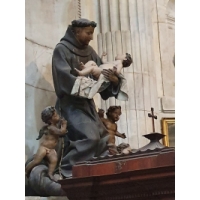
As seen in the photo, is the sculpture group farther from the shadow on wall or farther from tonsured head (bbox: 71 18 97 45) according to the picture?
the shadow on wall

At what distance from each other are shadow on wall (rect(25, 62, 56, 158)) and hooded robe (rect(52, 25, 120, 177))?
29.2 inches

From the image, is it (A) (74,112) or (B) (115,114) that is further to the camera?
(B) (115,114)

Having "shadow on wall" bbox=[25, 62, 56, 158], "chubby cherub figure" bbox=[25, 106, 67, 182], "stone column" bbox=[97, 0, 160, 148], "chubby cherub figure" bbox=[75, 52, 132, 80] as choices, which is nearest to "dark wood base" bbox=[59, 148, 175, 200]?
"chubby cherub figure" bbox=[25, 106, 67, 182]

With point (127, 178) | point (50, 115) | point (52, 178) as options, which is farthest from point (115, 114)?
point (127, 178)

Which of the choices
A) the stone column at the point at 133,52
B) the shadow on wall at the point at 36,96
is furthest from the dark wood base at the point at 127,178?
the stone column at the point at 133,52

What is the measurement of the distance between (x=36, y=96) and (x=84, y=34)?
50.9 inches

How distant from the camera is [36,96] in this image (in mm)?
6863

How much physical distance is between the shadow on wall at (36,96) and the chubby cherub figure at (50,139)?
958 mm

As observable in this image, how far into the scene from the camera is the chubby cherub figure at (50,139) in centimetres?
543

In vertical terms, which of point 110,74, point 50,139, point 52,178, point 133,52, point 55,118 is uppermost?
point 133,52

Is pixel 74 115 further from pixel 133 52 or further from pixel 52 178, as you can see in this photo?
pixel 133 52
